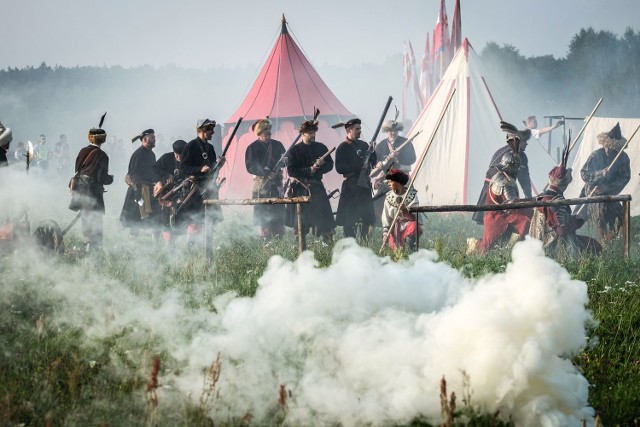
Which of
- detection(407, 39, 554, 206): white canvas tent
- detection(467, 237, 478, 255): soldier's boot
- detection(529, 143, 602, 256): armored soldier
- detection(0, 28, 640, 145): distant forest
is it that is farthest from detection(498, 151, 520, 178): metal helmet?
detection(0, 28, 640, 145): distant forest

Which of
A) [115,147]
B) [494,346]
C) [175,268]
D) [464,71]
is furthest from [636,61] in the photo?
[494,346]

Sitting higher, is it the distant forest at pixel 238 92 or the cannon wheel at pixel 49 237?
the distant forest at pixel 238 92

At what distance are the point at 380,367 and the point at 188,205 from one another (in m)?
6.22

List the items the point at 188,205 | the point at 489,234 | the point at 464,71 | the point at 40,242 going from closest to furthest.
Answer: the point at 40,242 < the point at 489,234 < the point at 188,205 < the point at 464,71

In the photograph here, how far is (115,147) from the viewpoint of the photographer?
27.9 m

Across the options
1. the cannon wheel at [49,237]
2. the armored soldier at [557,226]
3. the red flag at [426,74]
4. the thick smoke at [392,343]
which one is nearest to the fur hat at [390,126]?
the armored soldier at [557,226]

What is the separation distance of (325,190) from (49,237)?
10.4 ft

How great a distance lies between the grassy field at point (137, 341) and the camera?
3586 millimetres

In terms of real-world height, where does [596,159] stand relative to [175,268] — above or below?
above

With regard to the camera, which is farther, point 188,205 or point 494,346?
point 188,205

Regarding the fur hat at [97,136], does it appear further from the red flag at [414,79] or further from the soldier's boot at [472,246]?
the red flag at [414,79]

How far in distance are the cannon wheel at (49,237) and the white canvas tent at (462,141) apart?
7.56 metres

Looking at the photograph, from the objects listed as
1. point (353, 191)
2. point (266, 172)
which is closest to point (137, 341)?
point (353, 191)

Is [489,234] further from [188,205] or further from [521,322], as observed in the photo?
[521,322]
